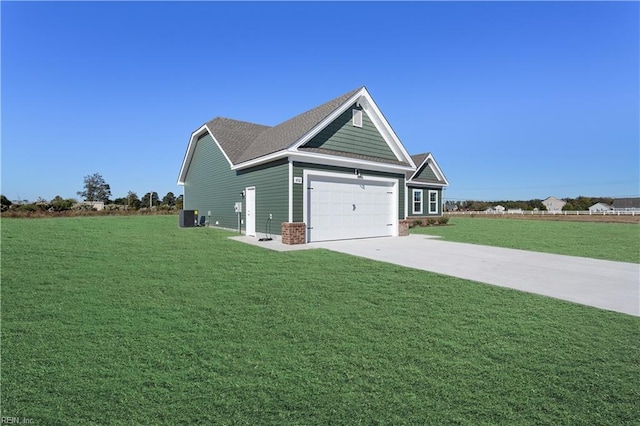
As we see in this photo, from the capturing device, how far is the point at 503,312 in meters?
4.10

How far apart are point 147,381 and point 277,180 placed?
10.00 m

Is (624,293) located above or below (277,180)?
below

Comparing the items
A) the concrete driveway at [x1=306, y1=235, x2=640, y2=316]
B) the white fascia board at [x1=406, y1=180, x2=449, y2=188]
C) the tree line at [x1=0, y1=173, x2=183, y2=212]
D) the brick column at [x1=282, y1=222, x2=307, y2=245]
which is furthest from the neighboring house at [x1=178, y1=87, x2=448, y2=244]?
the tree line at [x1=0, y1=173, x2=183, y2=212]

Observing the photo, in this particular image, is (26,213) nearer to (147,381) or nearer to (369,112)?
(369,112)

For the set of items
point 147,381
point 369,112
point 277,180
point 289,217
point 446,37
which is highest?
point 446,37

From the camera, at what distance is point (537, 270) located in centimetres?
685

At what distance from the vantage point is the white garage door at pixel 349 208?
1202 centimetres

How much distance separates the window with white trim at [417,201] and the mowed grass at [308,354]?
716 inches

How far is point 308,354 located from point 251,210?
1190 cm

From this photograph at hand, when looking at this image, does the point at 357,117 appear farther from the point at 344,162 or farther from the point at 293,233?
the point at 293,233

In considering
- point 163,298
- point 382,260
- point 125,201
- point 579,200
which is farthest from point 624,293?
point 579,200

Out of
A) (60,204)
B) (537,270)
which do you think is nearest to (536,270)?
(537,270)

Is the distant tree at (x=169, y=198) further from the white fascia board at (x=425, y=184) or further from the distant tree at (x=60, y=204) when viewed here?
the white fascia board at (x=425, y=184)

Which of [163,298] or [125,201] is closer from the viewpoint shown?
[163,298]
